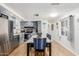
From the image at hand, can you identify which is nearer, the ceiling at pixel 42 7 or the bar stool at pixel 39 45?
the bar stool at pixel 39 45

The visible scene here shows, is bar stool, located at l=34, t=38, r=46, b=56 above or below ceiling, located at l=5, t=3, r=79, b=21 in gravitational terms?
below

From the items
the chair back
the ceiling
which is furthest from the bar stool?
the ceiling

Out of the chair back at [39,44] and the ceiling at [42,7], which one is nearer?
the chair back at [39,44]

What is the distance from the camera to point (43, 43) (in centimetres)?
453

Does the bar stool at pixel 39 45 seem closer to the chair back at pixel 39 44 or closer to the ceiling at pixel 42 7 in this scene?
the chair back at pixel 39 44

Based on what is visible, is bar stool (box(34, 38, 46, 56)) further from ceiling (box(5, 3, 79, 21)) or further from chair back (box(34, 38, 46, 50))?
ceiling (box(5, 3, 79, 21))

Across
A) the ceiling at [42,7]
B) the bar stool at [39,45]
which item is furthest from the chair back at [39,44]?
the ceiling at [42,7]

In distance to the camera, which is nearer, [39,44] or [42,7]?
[39,44]

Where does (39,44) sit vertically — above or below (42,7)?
below

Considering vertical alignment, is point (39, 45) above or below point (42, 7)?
below

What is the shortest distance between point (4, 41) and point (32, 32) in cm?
736

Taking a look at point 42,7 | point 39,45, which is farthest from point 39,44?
point 42,7

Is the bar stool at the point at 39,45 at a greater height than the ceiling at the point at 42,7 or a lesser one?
lesser

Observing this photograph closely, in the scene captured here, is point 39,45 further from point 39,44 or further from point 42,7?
point 42,7
